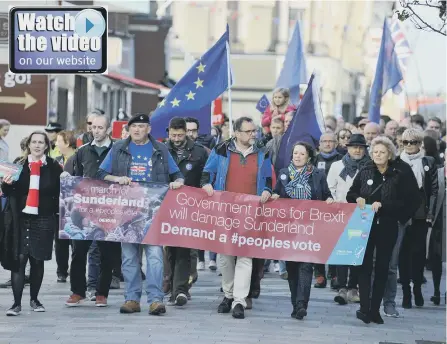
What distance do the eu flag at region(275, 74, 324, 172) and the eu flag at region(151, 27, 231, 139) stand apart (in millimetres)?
1028

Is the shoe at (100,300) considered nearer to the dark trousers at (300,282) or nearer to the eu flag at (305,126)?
the dark trousers at (300,282)

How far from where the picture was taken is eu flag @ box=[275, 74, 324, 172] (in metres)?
15.8

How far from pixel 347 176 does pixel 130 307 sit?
327 cm

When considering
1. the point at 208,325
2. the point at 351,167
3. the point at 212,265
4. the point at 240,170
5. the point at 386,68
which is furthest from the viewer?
the point at 386,68

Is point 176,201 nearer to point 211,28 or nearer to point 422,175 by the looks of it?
point 422,175

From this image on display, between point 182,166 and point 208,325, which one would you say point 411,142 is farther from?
point 208,325

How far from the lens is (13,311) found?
1270 centimetres

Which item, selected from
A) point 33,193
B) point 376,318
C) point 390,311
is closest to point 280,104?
point 390,311

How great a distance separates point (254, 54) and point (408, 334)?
67.6 metres

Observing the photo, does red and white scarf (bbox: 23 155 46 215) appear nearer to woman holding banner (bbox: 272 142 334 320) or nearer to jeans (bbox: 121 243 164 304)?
jeans (bbox: 121 243 164 304)

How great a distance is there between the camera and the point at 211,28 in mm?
80062

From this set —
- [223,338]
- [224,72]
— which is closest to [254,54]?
[224,72]

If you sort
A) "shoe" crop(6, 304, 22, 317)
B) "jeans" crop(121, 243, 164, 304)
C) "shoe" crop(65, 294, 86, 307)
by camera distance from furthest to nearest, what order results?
"shoe" crop(65, 294, 86, 307) → "jeans" crop(121, 243, 164, 304) → "shoe" crop(6, 304, 22, 317)

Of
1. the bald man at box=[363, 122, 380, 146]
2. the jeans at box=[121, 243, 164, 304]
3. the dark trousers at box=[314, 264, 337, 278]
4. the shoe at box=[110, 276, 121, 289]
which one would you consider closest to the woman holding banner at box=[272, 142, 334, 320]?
the jeans at box=[121, 243, 164, 304]
